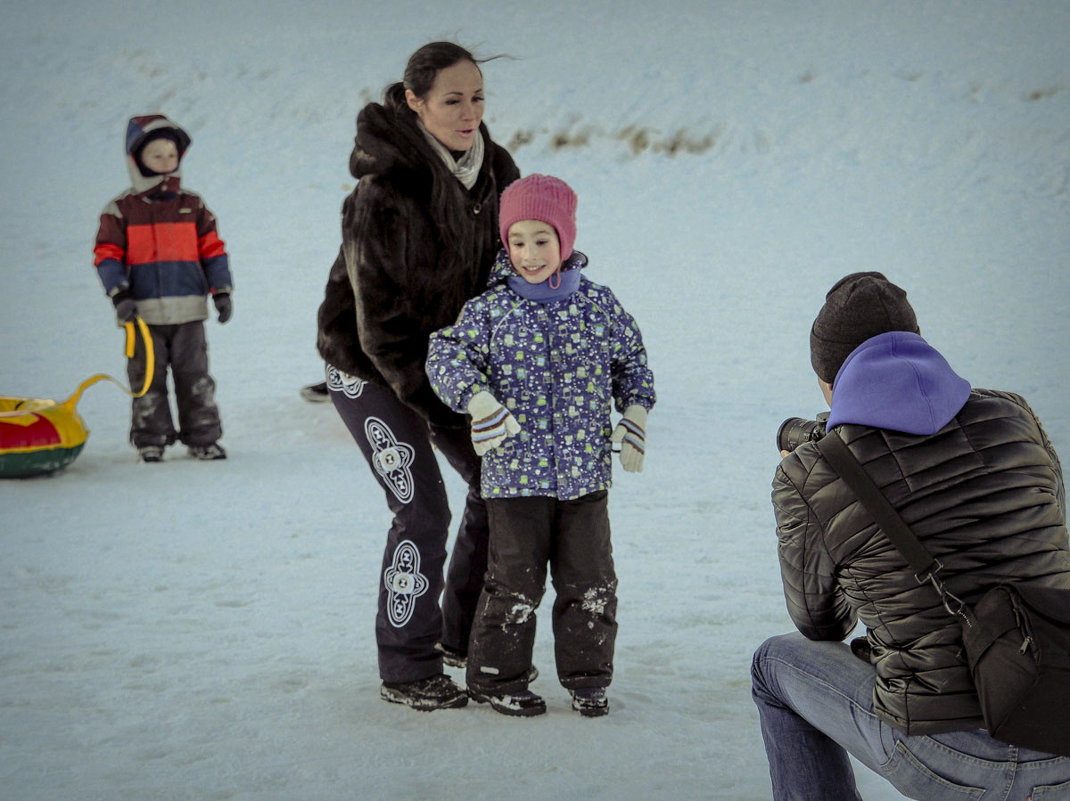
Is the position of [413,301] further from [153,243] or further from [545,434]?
[153,243]

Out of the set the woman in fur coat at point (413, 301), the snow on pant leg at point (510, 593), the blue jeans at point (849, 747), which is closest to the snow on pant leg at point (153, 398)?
the woman in fur coat at point (413, 301)

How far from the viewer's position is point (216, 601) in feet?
12.3

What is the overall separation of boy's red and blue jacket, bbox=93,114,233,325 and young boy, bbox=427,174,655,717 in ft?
11.6

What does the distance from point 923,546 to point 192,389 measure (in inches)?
192

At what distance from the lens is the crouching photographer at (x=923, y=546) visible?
170cm

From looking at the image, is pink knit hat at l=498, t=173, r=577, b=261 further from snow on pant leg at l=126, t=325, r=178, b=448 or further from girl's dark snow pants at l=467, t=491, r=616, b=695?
snow on pant leg at l=126, t=325, r=178, b=448

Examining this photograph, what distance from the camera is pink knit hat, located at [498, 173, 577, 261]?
8.82 ft

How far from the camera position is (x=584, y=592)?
2797 millimetres

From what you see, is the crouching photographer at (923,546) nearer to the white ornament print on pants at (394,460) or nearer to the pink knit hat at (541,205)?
the pink knit hat at (541,205)

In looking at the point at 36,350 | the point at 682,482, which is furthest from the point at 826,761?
the point at 36,350

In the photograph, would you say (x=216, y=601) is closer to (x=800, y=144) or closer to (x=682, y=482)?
(x=682, y=482)

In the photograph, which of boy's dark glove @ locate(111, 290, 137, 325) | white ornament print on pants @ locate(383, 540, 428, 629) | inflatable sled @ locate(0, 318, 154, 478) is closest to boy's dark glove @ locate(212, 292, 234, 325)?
boy's dark glove @ locate(111, 290, 137, 325)

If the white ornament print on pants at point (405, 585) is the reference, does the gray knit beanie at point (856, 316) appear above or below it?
above

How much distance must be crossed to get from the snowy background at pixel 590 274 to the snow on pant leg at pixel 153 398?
22 centimetres
